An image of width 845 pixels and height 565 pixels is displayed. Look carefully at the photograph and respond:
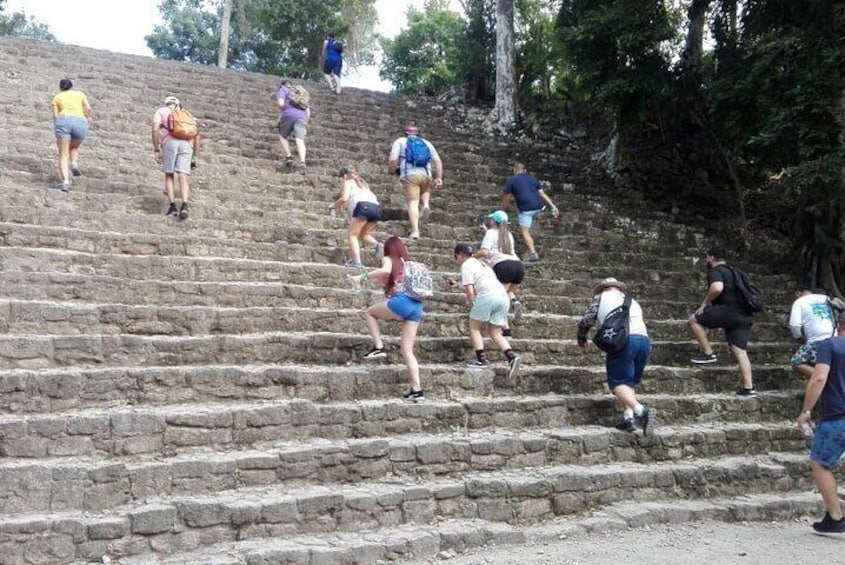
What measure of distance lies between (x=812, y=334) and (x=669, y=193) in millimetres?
6368

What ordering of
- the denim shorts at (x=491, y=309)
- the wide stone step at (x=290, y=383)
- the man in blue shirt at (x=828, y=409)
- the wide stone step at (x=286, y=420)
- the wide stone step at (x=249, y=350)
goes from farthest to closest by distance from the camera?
1. the denim shorts at (x=491, y=309)
2. the man in blue shirt at (x=828, y=409)
3. the wide stone step at (x=249, y=350)
4. the wide stone step at (x=290, y=383)
5. the wide stone step at (x=286, y=420)

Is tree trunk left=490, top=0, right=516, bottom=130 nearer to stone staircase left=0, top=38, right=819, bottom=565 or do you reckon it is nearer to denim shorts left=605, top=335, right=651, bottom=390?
stone staircase left=0, top=38, right=819, bottom=565

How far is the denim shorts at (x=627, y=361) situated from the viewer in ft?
20.9

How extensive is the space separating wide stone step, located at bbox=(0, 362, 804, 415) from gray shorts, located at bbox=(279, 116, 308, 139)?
551cm

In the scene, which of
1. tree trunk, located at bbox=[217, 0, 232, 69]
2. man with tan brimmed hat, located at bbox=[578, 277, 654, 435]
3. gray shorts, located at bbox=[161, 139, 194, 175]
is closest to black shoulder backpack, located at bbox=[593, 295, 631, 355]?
man with tan brimmed hat, located at bbox=[578, 277, 654, 435]

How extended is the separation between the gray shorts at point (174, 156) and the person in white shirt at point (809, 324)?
6829mm

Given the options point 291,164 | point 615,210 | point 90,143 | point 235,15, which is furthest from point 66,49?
point 235,15

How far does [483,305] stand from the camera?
661 cm

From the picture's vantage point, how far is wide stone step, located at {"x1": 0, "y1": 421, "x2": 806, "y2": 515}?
170 inches

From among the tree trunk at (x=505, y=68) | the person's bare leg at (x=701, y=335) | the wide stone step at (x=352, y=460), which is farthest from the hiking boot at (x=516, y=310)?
the tree trunk at (x=505, y=68)

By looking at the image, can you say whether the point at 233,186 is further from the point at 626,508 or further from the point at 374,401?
the point at 626,508

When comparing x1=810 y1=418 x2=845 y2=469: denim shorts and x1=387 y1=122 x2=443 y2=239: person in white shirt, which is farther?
x1=387 y1=122 x2=443 y2=239: person in white shirt

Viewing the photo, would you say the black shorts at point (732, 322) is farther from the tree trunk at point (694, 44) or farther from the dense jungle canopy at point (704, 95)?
the tree trunk at point (694, 44)

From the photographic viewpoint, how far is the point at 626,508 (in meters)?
5.85
